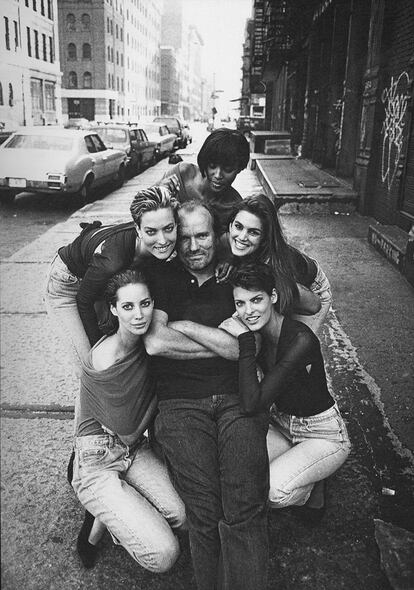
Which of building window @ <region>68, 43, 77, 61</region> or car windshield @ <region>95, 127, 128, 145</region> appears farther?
car windshield @ <region>95, 127, 128, 145</region>

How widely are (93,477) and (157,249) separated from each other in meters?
1.04

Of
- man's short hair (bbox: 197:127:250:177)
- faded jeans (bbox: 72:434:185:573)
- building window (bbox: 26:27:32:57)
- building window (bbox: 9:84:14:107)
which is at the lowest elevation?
faded jeans (bbox: 72:434:185:573)

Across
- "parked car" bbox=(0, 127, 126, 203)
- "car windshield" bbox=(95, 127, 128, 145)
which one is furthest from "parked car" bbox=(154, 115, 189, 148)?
"parked car" bbox=(0, 127, 126, 203)

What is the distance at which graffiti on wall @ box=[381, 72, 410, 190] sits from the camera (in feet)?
24.9

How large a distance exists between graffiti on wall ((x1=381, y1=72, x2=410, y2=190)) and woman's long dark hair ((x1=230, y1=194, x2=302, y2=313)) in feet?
18.1

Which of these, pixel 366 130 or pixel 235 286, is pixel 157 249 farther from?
pixel 366 130

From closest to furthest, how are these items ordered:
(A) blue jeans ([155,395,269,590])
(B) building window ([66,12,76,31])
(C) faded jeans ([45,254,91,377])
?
(B) building window ([66,12,76,31]), (A) blue jeans ([155,395,269,590]), (C) faded jeans ([45,254,91,377])

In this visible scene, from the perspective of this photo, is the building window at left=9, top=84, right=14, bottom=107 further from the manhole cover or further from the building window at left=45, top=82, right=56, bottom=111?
the manhole cover

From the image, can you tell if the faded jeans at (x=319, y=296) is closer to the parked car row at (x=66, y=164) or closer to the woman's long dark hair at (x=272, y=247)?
the woman's long dark hair at (x=272, y=247)

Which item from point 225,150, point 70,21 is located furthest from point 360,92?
point 70,21

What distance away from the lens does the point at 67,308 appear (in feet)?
9.76

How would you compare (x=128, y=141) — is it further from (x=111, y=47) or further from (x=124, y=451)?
(x=124, y=451)

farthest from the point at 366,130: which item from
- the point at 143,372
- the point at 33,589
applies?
the point at 33,589

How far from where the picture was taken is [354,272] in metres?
6.19
